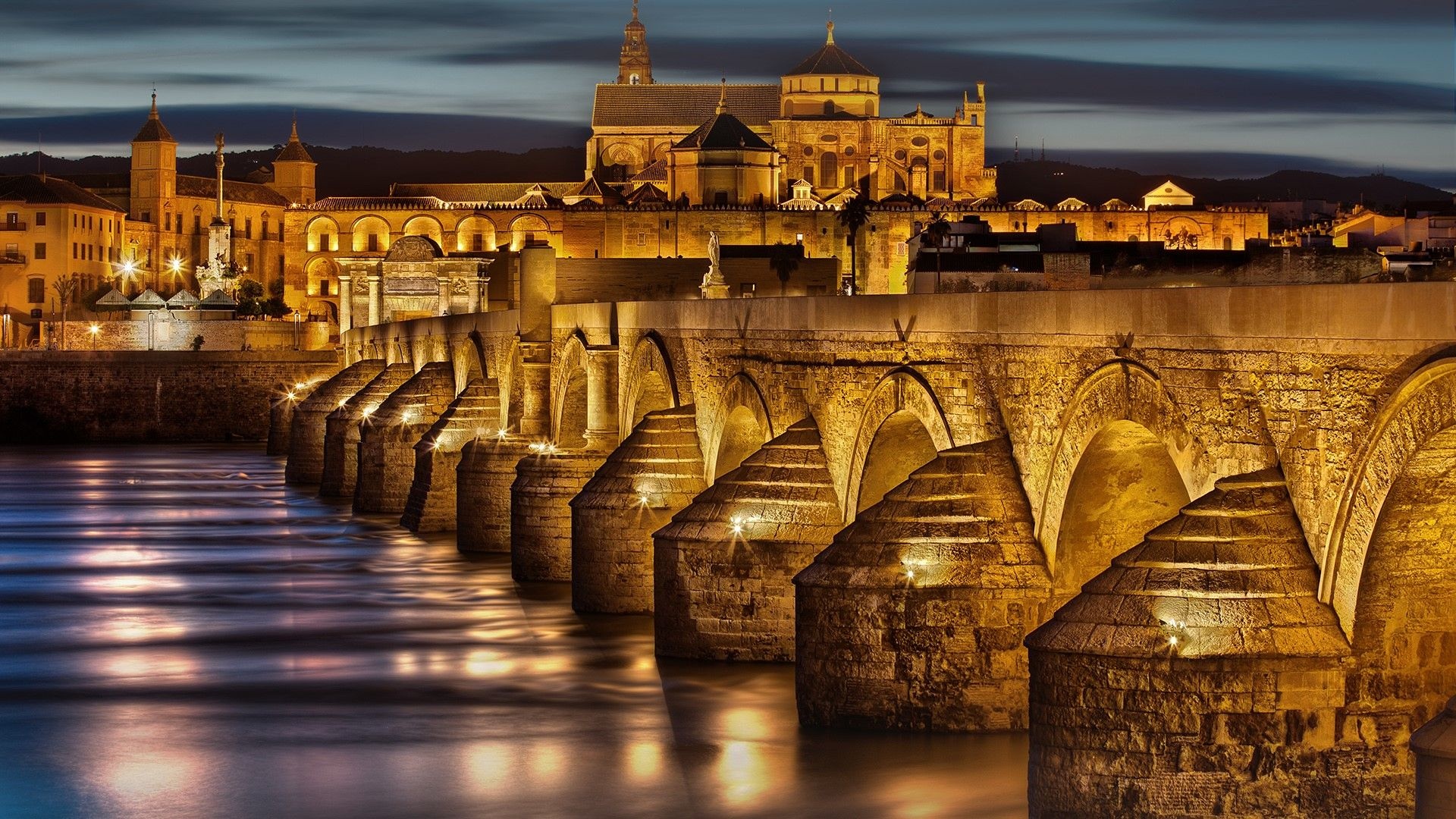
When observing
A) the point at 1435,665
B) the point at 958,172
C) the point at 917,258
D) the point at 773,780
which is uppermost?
the point at 958,172

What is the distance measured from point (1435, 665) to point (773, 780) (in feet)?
16.9

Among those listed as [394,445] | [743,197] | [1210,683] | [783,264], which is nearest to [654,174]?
[743,197]

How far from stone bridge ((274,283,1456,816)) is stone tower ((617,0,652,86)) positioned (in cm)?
13382

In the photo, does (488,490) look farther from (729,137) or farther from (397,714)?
(729,137)

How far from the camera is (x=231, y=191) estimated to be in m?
124

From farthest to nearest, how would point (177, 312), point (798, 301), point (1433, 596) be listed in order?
point (177, 312), point (798, 301), point (1433, 596)

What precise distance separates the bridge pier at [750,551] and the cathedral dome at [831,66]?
10865 centimetres

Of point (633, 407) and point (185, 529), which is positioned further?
point (185, 529)

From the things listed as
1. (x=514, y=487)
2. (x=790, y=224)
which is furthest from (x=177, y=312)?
(x=514, y=487)

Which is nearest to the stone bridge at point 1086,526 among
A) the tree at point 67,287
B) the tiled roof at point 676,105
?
the tree at point 67,287

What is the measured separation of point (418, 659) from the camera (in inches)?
848

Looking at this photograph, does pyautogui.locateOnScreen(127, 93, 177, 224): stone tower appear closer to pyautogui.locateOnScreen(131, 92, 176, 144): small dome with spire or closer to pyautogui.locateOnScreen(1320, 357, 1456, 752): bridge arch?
pyautogui.locateOnScreen(131, 92, 176, 144): small dome with spire

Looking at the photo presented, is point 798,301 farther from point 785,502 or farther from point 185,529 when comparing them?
point 185,529

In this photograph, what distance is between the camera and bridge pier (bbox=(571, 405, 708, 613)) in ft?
73.0
